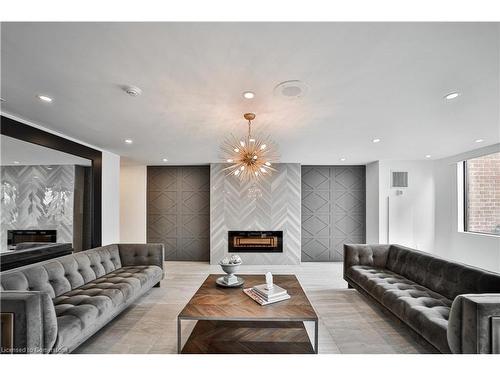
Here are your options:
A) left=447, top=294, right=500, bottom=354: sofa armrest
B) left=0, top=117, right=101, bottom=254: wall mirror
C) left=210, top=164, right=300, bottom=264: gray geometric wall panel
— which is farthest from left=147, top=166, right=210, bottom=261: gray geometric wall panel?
left=447, top=294, right=500, bottom=354: sofa armrest

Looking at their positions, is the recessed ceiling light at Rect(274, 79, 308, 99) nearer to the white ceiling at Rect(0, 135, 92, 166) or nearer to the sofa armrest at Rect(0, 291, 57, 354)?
the sofa armrest at Rect(0, 291, 57, 354)

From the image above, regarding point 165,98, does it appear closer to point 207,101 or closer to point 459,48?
point 207,101

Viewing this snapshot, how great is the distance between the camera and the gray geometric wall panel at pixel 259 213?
5723 mm

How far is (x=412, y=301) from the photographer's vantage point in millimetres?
2377

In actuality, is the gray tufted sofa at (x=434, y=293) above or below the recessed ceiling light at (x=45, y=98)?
below

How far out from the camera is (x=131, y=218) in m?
6.19

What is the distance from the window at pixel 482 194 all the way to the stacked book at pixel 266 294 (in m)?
4.70

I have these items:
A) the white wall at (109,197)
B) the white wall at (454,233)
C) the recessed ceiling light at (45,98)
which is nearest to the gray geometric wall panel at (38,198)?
the white wall at (109,197)

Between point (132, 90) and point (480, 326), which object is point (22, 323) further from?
point (480, 326)

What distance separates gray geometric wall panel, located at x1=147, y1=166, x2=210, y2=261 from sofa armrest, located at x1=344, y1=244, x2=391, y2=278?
139 inches

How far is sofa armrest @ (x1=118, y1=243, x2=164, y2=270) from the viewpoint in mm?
3992

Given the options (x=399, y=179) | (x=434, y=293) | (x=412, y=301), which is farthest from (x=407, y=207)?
(x=412, y=301)

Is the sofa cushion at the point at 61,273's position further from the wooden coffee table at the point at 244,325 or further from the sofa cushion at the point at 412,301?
the sofa cushion at the point at 412,301
